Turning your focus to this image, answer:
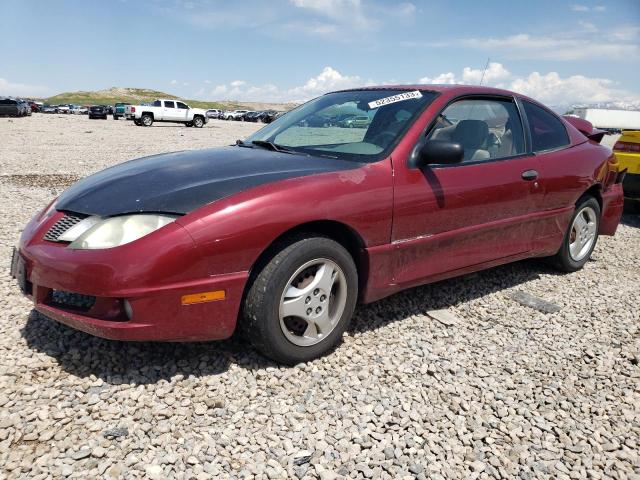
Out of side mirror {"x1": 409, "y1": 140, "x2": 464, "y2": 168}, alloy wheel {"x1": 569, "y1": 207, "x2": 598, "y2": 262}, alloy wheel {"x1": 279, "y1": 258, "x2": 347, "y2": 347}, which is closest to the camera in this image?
alloy wheel {"x1": 279, "y1": 258, "x2": 347, "y2": 347}

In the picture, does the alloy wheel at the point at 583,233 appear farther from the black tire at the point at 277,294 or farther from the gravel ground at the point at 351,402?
the black tire at the point at 277,294

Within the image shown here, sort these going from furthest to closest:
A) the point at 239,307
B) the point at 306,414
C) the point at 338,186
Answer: the point at 338,186
the point at 239,307
the point at 306,414

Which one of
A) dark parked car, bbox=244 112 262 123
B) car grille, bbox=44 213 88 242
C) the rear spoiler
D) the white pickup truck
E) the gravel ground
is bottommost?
the gravel ground

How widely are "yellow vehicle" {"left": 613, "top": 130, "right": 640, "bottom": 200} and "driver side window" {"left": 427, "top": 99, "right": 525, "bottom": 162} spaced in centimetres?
346

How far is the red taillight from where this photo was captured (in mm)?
6709

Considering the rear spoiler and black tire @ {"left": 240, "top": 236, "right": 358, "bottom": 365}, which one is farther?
the rear spoiler

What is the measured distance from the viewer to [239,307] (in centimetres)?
256

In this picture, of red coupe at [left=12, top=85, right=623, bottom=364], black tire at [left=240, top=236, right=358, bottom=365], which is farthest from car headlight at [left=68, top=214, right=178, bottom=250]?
black tire at [left=240, top=236, right=358, bottom=365]

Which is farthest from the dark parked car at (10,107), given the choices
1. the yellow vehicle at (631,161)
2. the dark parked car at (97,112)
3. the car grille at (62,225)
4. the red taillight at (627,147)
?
the car grille at (62,225)

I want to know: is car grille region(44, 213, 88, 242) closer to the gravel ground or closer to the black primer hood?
the black primer hood

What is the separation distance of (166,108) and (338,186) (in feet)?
103

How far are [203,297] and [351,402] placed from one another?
2.89 feet

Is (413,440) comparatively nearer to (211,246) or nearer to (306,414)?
(306,414)

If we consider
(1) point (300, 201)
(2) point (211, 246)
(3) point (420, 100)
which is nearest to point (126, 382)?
(2) point (211, 246)
